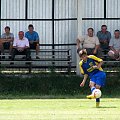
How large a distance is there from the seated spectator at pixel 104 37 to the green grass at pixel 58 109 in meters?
4.89

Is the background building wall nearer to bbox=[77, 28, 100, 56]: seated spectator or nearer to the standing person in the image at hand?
bbox=[77, 28, 100, 56]: seated spectator

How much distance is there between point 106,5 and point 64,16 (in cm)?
176

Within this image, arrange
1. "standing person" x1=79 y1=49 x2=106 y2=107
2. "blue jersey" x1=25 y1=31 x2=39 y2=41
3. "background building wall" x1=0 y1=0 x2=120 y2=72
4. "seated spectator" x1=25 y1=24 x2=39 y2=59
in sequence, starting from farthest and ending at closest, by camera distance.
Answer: "background building wall" x1=0 y1=0 x2=120 y2=72 → "blue jersey" x1=25 y1=31 x2=39 y2=41 → "seated spectator" x1=25 y1=24 x2=39 y2=59 → "standing person" x1=79 y1=49 x2=106 y2=107

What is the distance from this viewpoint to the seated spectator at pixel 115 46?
2298 cm

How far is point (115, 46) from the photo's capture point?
2356 cm

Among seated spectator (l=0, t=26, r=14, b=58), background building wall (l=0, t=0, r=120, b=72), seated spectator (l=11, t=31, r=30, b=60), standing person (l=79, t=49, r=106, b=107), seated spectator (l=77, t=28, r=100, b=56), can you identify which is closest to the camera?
standing person (l=79, t=49, r=106, b=107)

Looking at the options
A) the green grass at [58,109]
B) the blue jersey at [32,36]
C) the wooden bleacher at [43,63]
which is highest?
the blue jersey at [32,36]

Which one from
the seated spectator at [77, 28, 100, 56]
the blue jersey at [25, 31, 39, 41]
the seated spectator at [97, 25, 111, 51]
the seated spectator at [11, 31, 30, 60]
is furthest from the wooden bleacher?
the seated spectator at [97, 25, 111, 51]

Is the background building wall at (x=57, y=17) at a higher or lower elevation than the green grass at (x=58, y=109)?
higher

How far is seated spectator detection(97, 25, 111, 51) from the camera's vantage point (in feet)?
78.7

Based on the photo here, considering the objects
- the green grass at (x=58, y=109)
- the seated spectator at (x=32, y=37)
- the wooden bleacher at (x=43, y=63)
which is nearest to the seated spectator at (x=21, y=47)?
the wooden bleacher at (x=43, y=63)

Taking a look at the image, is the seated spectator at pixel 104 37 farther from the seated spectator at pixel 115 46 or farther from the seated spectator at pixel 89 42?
the seated spectator at pixel 89 42

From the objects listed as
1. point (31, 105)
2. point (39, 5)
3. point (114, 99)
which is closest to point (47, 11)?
point (39, 5)

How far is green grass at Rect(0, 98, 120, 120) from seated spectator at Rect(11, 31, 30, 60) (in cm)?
436
